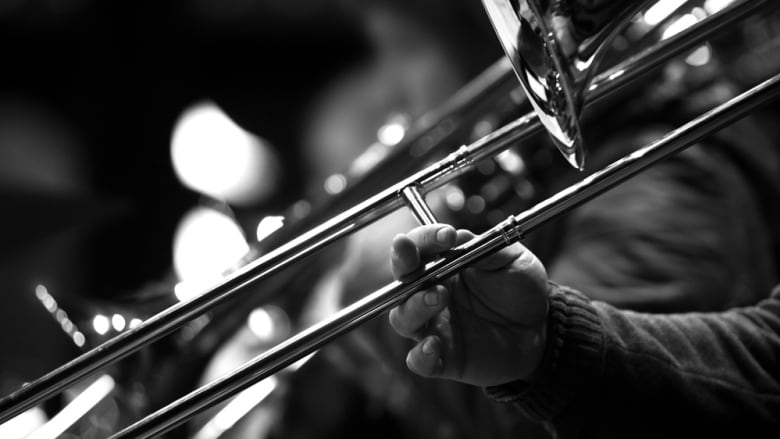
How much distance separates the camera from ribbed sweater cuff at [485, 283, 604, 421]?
0.60 m

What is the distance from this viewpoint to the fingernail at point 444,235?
53 centimetres

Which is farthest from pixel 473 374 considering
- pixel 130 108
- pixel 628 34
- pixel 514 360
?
pixel 130 108

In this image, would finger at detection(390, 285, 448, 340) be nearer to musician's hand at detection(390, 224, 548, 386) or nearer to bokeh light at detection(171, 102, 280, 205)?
musician's hand at detection(390, 224, 548, 386)

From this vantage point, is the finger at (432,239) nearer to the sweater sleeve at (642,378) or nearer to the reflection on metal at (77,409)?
the sweater sleeve at (642,378)

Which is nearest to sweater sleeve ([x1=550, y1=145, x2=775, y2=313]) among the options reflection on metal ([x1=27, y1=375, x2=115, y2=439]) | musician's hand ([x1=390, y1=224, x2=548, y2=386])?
musician's hand ([x1=390, y1=224, x2=548, y2=386])

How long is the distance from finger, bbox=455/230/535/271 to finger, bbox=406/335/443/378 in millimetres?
71

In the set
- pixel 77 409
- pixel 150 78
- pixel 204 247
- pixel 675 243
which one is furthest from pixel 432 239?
pixel 150 78

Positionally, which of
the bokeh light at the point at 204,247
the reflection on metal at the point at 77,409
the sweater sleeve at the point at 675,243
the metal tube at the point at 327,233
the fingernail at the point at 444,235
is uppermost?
the metal tube at the point at 327,233

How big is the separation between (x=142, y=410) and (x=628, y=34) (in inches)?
40.1

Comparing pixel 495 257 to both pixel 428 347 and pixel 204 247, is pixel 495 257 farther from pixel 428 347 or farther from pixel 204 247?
pixel 204 247

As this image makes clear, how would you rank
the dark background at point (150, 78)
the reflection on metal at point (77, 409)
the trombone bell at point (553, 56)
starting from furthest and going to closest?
the dark background at point (150, 78)
the reflection on metal at point (77, 409)
the trombone bell at point (553, 56)

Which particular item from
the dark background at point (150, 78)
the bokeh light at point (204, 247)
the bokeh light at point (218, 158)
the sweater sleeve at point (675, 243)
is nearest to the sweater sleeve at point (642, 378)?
the sweater sleeve at point (675, 243)

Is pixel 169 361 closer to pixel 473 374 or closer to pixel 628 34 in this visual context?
pixel 473 374

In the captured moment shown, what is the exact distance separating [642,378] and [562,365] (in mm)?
79
